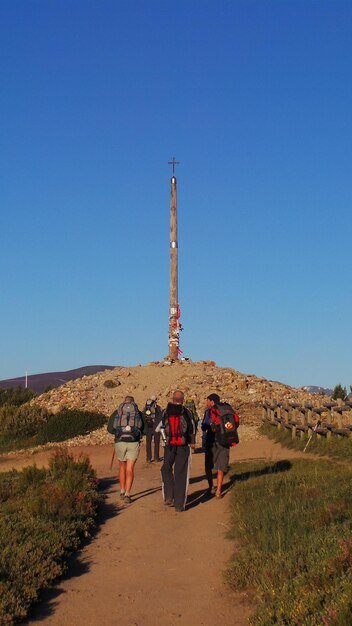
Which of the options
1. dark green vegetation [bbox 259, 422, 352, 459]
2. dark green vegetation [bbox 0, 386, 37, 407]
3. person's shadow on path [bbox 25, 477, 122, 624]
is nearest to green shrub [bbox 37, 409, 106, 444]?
dark green vegetation [bbox 0, 386, 37, 407]

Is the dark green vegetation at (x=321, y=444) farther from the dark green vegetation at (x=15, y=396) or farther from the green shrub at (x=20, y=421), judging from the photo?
the dark green vegetation at (x=15, y=396)

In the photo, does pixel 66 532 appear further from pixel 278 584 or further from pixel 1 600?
pixel 278 584

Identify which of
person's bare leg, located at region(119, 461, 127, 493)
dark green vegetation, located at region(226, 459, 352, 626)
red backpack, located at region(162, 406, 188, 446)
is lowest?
dark green vegetation, located at region(226, 459, 352, 626)

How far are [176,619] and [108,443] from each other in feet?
76.0

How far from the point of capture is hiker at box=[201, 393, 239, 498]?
46.3 feet

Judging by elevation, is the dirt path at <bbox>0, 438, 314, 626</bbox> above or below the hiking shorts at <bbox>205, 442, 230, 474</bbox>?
below

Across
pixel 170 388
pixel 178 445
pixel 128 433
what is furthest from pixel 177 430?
pixel 170 388

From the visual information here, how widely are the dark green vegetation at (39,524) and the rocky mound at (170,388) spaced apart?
705 inches

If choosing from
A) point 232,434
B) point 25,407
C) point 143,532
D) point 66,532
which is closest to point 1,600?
point 66,532

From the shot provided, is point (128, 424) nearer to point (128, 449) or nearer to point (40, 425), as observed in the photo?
point (128, 449)

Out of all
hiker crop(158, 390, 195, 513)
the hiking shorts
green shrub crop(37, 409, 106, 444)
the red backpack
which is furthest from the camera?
green shrub crop(37, 409, 106, 444)

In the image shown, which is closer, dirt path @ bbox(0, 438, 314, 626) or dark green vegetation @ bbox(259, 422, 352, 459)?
dirt path @ bbox(0, 438, 314, 626)

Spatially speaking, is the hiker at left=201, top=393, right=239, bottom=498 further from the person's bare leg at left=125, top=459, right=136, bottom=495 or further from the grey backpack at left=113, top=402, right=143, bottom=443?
the person's bare leg at left=125, top=459, right=136, bottom=495

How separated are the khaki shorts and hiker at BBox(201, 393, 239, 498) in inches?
60.4
